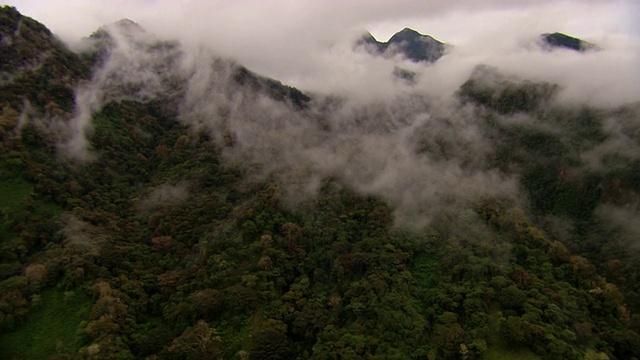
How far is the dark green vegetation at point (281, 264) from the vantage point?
59.6 meters

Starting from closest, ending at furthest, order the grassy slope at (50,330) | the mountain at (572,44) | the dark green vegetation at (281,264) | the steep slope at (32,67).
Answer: the grassy slope at (50,330)
the dark green vegetation at (281,264)
the steep slope at (32,67)
the mountain at (572,44)

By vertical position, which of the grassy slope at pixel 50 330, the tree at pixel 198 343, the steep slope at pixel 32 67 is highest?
the steep slope at pixel 32 67

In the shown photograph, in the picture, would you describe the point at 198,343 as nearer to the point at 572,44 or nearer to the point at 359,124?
the point at 359,124

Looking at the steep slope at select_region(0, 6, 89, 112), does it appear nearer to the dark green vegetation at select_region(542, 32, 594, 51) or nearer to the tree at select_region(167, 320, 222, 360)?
the tree at select_region(167, 320, 222, 360)

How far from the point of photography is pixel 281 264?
7638 cm

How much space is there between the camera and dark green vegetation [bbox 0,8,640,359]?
59.6 m

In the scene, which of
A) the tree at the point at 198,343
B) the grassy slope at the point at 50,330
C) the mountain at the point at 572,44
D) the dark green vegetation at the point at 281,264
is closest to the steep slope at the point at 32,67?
the dark green vegetation at the point at 281,264

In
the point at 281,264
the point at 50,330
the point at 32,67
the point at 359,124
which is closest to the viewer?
the point at 50,330

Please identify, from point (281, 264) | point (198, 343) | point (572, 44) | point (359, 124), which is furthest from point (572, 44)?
point (198, 343)

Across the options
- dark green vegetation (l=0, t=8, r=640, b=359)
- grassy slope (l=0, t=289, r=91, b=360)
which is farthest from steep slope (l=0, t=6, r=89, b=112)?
grassy slope (l=0, t=289, r=91, b=360)

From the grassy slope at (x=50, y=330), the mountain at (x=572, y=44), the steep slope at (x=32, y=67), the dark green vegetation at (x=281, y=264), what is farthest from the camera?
the mountain at (x=572, y=44)

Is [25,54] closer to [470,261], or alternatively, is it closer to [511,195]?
[470,261]

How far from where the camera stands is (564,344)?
5406cm

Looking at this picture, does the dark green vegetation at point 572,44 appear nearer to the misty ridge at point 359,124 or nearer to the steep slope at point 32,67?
the misty ridge at point 359,124
